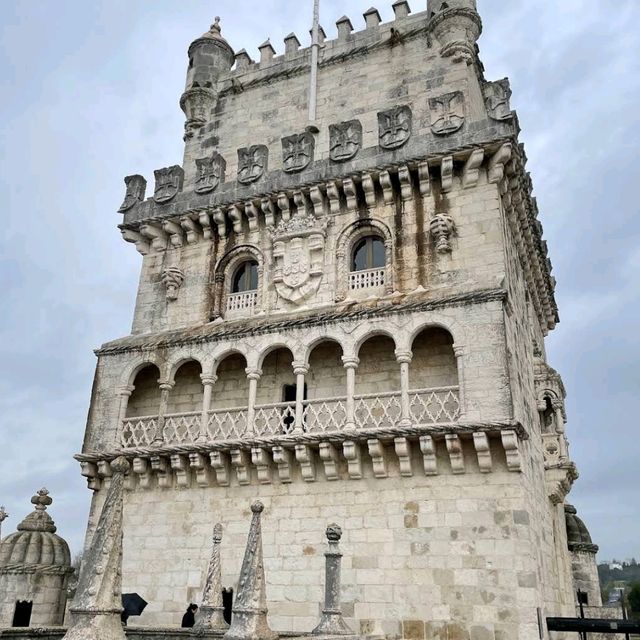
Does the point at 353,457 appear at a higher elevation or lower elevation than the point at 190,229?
lower

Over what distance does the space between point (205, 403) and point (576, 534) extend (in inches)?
580

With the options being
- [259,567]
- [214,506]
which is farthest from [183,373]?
[259,567]

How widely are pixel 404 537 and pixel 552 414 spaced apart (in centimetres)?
784

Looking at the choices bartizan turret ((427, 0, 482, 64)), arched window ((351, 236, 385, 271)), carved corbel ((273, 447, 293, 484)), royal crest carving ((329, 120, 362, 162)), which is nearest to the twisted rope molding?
carved corbel ((273, 447, 293, 484))

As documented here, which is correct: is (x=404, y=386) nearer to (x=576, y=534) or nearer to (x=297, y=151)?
(x=297, y=151)

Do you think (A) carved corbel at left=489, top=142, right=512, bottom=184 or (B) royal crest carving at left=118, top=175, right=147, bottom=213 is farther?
(B) royal crest carving at left=118, top=175, right=147, bottom=213

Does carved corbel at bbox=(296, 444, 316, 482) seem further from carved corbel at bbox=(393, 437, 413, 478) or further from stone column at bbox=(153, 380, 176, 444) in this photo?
stone column at bbox=(153, 380, 176, 444)

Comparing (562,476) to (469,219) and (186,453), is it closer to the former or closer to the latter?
(469,219)

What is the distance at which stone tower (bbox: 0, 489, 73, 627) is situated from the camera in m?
16.2

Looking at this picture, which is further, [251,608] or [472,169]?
[472,169]

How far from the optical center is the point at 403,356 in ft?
53.2

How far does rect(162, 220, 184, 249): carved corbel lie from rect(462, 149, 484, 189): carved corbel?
356 inches

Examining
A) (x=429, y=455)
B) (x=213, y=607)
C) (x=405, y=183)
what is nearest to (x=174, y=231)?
(x=405, y=183)

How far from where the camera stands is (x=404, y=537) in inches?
592
